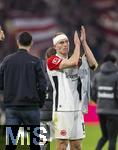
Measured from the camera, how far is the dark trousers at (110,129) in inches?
634

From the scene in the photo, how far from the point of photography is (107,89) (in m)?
16.3

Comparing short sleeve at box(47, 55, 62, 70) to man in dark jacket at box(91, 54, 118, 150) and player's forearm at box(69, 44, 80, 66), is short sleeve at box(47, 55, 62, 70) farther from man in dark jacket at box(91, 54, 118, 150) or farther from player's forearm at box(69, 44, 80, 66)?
man in dark jacket at box(91, 54, 118, 150)

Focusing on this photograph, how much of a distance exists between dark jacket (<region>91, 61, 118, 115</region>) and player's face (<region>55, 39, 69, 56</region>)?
2809 millimetres

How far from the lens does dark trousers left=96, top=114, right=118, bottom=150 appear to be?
16.1 meters

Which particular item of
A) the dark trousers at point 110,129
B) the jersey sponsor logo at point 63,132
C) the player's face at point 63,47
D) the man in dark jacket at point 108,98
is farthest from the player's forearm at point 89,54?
the dark trousers at point 110,129

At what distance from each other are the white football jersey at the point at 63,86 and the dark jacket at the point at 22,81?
26 cm

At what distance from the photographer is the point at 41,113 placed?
1476cm

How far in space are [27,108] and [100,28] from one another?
89.3 ft

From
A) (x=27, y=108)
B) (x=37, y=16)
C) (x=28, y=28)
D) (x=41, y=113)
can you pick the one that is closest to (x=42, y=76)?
(x=27, y=108)

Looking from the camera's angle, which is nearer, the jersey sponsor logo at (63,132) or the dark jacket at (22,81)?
the dark jacket at (22,81)

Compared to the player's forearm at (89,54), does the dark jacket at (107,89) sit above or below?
below

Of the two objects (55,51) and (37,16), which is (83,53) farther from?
(37,16)

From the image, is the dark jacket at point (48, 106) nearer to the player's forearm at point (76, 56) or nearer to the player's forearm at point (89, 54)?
the player's forearm at point (89, 54)

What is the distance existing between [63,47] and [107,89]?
9.78 feet
